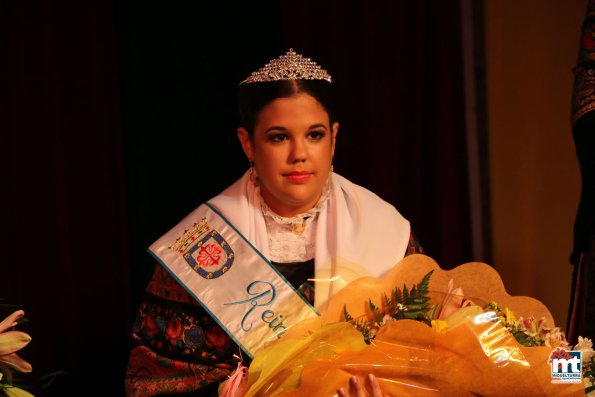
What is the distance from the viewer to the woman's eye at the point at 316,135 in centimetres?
187

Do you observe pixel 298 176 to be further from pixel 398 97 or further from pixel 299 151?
pixel 398 97

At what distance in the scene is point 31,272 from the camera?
2512mm

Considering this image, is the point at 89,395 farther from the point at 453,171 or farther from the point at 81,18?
the point at 453,171

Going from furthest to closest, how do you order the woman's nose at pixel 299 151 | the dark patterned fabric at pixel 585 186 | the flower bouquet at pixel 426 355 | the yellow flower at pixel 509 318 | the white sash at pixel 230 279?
the dark patterned fabric at pixel 585 186 < the woman's nose at pixel 299 151 < the white sash at pixel 230 279 < the yellow flower at pixel 509 318 < the flower bouquet at pixel 426 355

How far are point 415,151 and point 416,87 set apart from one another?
236 mm

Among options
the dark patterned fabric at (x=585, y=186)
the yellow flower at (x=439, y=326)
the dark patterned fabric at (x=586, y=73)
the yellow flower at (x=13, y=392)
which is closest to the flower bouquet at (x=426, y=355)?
the yellow flower at (x=439, y=326)

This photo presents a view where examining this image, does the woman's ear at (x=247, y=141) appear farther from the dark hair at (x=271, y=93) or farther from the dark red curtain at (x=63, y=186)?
the dark red curtain at (x=63, y=186)

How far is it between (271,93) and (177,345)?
66 cm

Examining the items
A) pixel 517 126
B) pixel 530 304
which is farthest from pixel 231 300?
pixel 517 126

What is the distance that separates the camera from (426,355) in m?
1.18

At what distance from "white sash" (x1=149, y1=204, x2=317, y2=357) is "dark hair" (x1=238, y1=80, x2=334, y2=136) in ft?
0.89

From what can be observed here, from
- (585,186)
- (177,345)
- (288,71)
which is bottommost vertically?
(177,345)

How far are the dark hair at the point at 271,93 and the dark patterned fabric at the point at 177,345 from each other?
1.27ft

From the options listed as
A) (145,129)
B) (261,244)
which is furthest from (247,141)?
(145,129)
